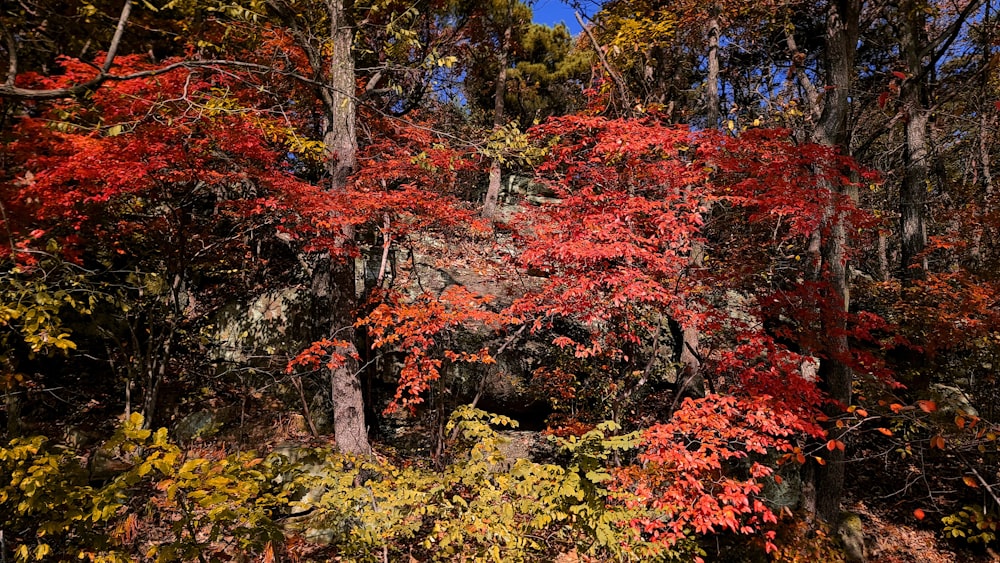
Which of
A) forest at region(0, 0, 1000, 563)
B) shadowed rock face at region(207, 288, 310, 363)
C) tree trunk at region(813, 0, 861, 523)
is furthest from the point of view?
shadowed rock face at region(207, 288, 310, 363)

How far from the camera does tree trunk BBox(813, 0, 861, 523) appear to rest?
18.4 feet

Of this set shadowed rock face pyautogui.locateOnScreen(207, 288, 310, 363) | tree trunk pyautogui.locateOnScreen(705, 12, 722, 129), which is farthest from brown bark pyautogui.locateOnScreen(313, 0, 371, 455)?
tree trunk pyautogui.locateOnScreen(705, 12, 722, 129)

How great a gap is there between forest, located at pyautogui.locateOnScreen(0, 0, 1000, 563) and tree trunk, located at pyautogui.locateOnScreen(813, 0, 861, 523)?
0.13 ft

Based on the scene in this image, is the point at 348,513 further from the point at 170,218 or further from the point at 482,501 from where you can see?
the point at 170,218

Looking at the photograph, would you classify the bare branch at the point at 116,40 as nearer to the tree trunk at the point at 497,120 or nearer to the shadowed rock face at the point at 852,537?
the shadowed rock face at the point at 852,537

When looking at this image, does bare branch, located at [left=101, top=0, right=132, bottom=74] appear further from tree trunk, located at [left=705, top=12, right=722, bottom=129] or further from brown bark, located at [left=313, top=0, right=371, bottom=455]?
tree trunk, located at [left=705, top=12, right=722, bottom=129]

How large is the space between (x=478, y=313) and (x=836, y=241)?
510 cm

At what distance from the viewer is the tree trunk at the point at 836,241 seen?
562cm

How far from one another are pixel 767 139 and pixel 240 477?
704 centimetres

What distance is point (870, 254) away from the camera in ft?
47.7

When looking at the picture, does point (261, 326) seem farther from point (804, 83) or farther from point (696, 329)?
point (804, 83)

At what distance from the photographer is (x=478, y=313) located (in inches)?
251

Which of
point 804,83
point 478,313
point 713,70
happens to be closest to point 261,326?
point 478,313

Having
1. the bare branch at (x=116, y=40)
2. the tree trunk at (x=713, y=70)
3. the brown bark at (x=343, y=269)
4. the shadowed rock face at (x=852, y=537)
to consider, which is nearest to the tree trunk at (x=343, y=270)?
the brown bark at (x=343, y=269)
